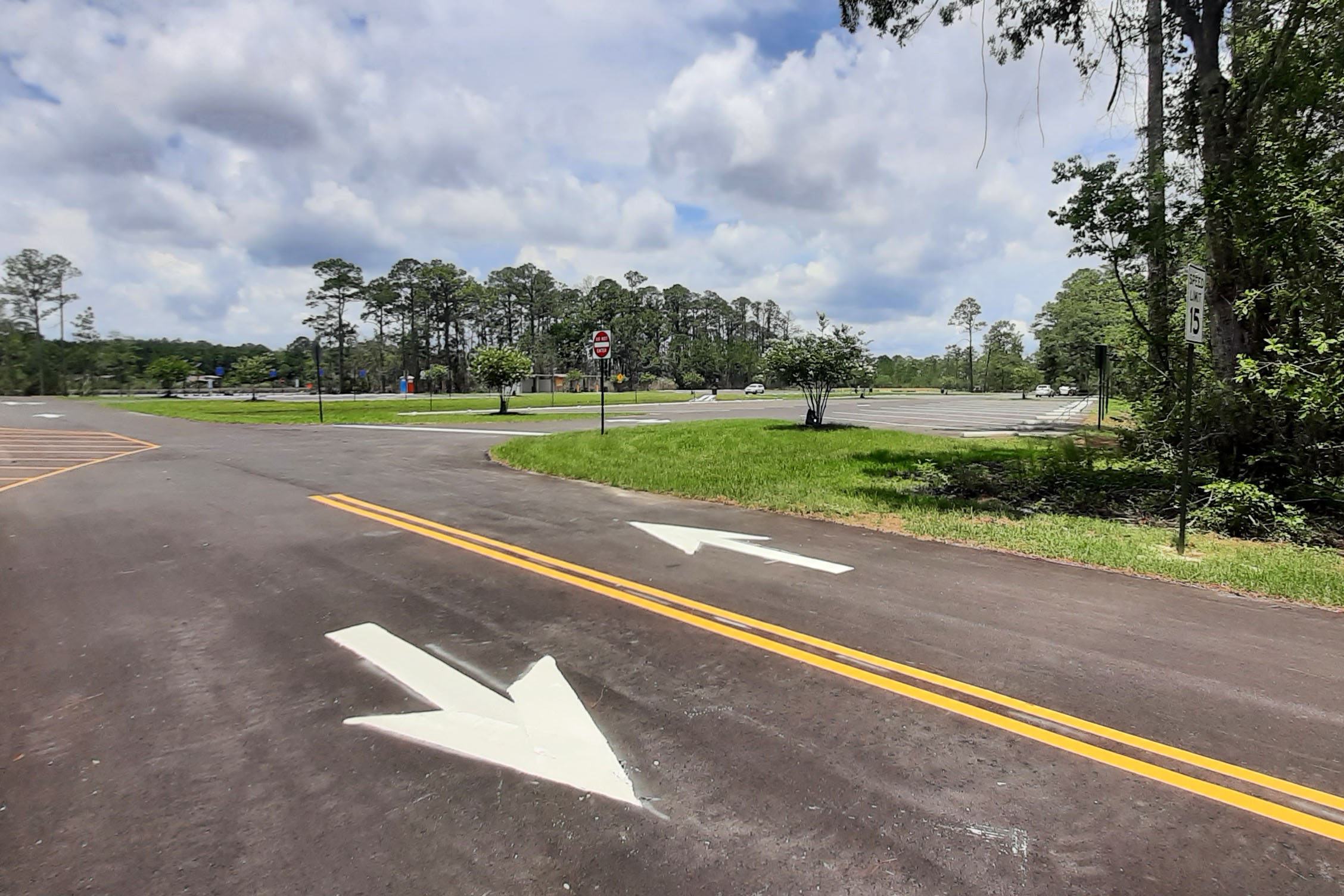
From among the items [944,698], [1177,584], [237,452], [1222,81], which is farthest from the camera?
[237,452]

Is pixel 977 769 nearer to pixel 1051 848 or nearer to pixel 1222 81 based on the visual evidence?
pixel 1051 848

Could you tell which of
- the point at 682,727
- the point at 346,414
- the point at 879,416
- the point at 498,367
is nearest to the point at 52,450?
the point at 346,414

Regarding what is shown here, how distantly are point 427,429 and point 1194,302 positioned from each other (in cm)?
2186

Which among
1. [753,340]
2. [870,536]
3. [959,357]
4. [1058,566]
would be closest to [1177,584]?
[1058,566]

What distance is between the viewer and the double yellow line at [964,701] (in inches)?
107

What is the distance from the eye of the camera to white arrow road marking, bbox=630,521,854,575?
6.28 meters

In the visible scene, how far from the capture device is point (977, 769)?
9.64 feet

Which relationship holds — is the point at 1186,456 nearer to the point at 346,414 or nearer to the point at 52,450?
the point at 52,450

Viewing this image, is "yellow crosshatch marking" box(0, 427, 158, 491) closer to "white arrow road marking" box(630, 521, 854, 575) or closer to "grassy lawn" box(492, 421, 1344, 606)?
"grassy lawn" box(492, 421, 1344, 606)

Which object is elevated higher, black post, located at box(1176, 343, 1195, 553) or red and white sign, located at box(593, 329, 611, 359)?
red and white sign, located at box(593, 329, 611, 359)

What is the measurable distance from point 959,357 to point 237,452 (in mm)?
127634

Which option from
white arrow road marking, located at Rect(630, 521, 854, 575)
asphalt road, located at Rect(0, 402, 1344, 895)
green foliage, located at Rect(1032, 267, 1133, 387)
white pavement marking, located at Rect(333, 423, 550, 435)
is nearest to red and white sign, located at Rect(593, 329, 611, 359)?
white pavement marking, located at Rect(333, 423, 550, 435)

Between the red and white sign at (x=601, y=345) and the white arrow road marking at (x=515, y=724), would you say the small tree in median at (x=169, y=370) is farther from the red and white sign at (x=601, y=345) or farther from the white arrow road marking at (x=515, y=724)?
the white arrow road marking at (x=515, y=724)

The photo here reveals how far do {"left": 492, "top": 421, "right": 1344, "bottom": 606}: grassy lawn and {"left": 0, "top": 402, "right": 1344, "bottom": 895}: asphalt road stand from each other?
772mm
